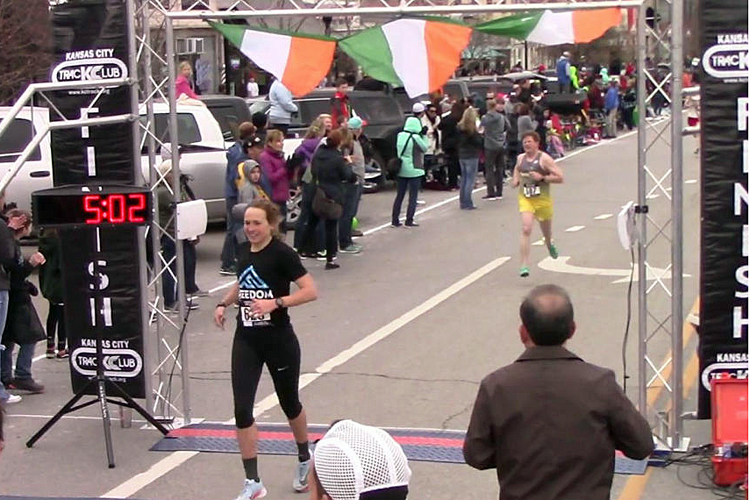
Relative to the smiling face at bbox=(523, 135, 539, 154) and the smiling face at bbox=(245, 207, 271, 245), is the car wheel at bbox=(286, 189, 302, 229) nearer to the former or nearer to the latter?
the smiling face at bbox=(523, 135, 539, 154)

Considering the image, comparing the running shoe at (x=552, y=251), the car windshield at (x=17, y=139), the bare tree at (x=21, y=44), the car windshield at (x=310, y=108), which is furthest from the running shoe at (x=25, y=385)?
the bare tree at (x=21, y=44)

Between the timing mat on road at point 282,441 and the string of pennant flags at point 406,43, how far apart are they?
2421 millimetres

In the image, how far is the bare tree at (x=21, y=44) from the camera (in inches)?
907

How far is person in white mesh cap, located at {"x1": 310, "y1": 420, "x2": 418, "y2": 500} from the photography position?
3.08 meters

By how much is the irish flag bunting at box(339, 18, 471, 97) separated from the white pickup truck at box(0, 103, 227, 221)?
842cm

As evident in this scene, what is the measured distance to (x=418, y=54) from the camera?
27.0 feet

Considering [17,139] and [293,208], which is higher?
[17,139]

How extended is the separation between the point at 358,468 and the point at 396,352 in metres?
7.92

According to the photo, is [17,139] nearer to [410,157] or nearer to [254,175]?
[254,175]

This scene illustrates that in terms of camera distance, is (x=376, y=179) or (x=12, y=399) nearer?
(x=12, y=399)

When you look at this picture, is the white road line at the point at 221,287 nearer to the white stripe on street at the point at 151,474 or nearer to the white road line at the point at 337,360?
the white road line at the point at 337,360

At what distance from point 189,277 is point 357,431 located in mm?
10749

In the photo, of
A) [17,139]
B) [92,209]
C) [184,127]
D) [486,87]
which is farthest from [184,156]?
[486,87]

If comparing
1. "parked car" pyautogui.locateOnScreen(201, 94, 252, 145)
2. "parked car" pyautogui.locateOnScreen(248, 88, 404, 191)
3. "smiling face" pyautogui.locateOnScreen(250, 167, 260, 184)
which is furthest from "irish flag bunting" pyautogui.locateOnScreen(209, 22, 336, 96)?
"parked car" pyautogui.locateOnScreen(248, 88, 404, 191)
